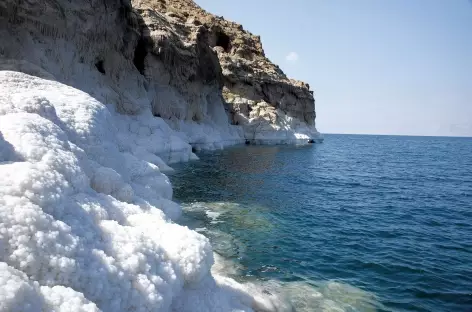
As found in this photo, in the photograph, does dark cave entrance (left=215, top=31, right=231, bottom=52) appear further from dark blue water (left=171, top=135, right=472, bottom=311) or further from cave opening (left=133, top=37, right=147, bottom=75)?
dark blue water (left=171, top=135, right=472, bottom=311)

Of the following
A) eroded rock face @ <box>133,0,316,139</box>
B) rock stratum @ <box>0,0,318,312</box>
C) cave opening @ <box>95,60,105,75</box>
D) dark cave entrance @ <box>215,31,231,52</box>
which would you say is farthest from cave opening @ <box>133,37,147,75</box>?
dark cave entrance @ <box>215,31,231,52</box>

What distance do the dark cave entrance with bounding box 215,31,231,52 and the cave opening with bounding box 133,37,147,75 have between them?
43.8 meters

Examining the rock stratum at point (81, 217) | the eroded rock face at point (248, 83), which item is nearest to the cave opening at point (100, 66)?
the rock stratum at point (81, 217)

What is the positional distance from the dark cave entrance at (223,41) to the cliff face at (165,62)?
256mm

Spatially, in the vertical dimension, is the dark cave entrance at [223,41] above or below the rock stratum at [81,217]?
above

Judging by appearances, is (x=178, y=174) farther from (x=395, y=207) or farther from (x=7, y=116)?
(x=7, y=116)

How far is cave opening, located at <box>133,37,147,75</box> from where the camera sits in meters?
39.3

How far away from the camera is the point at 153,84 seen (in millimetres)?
40656

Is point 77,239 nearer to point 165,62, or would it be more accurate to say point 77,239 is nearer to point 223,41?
point 165,62

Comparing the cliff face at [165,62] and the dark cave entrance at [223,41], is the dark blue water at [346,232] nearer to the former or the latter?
the cliff face at [165,62]

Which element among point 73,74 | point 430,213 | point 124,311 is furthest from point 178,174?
point 124,311

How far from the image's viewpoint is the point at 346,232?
1514 cm

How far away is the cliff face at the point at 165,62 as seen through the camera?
24.9 meters

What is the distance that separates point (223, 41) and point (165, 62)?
43876 mm
